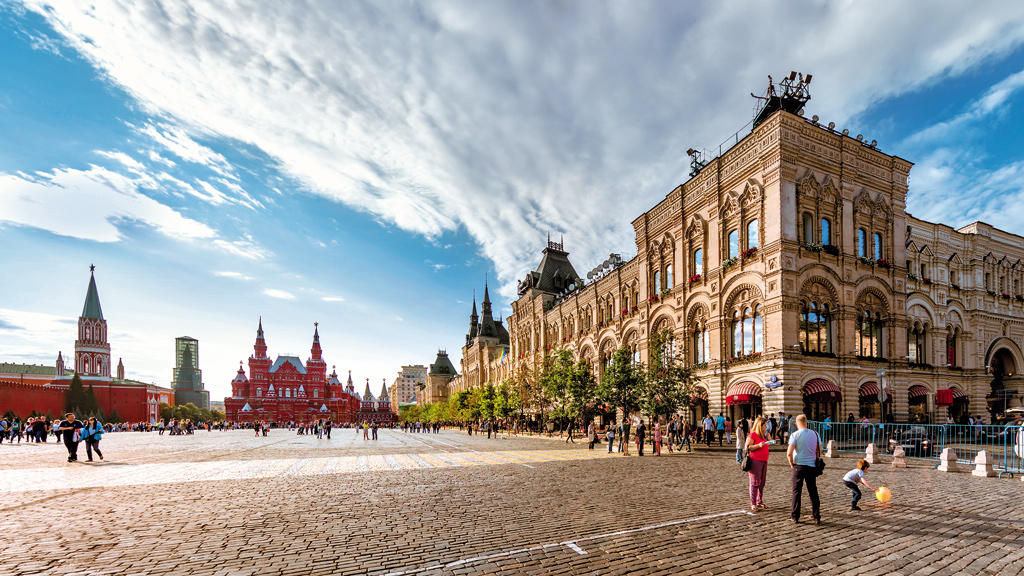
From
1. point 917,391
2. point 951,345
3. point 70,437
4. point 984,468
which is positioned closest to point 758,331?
point 917,391

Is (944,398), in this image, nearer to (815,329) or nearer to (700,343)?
(815,329)

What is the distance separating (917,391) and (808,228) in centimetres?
1229

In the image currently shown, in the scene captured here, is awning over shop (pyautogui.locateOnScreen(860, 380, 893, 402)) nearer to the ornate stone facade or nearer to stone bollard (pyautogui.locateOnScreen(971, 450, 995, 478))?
the ornate stone facade

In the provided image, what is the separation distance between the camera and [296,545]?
22.7 ft

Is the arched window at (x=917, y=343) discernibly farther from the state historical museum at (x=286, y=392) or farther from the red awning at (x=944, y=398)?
the state historical museum at (x=286, y=392)

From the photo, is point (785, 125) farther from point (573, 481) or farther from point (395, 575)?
point (395, 575)

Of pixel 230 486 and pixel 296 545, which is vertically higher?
pixel 296 545

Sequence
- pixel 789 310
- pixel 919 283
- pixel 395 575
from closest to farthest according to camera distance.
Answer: pixel 395 575 → pixel 789 310 → pixel 919 283

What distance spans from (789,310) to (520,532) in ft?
75.6

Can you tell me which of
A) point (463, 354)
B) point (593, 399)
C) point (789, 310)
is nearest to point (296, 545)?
point (789, 310)

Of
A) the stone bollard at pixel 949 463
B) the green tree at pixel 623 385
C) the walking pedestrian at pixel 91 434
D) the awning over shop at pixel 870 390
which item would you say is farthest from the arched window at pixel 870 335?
the walking pedestrian at pixel 91 434

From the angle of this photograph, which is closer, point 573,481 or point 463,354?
point 573,481

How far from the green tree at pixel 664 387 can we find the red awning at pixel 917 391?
12.4 m

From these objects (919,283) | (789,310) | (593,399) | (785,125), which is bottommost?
(593,399)
